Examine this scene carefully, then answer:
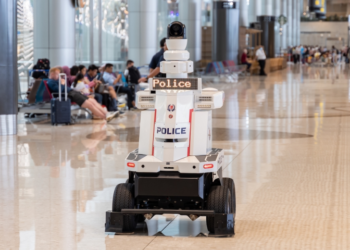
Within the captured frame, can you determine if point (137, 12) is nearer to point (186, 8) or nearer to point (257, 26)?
point (186, 8)

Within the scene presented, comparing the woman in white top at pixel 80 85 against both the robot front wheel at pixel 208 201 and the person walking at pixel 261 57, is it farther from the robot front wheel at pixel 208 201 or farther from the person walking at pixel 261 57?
the person walking at pixel 261 57

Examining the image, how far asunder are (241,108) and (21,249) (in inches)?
463

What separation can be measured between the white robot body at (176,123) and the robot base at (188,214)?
1.03 ft

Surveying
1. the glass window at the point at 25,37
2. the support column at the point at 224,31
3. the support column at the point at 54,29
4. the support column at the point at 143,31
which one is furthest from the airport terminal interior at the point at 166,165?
the support column at the point at 224,31

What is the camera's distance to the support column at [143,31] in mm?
25094

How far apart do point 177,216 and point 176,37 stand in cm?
155

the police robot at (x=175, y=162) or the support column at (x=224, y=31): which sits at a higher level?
the support column at (x=224, y=31)

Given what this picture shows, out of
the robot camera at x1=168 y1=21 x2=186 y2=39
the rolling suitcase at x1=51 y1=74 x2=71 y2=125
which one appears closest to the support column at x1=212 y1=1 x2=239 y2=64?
the rolling suitcase at x1=51 y1=74 x2=71 y2=125

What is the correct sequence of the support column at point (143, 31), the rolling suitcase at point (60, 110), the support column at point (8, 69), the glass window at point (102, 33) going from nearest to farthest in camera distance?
the support column at point (8, 69) < the rolling suitcase at point (60, 110) < the support column at point (143, 31) < the glass window at point (102, 33)

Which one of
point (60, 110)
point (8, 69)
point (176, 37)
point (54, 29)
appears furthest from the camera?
point (54, 29)

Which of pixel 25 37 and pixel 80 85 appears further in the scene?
pixel 25 37

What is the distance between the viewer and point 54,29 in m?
18.5

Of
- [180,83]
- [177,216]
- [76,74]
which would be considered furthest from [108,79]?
[180,83]

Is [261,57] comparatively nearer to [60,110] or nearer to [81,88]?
[81,88]
